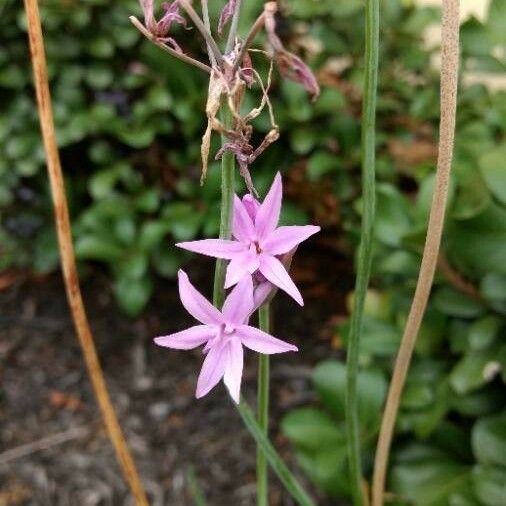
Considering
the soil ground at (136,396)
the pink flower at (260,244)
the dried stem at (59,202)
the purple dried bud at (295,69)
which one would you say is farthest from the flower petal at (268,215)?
the soil ground at (136,396)

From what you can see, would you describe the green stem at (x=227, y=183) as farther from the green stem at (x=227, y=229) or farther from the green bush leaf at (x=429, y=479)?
the green bush leaf at (x=429, y=479)

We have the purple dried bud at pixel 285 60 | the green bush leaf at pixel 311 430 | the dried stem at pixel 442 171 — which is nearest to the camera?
the purple dried bud at pixel 285 60

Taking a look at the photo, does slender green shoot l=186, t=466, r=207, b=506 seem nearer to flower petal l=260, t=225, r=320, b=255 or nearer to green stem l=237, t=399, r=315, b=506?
green stem l=237, t=399, r=315, b=506

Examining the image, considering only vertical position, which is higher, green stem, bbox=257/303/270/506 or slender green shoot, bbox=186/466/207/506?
green stem, bbox=257/303/270/506

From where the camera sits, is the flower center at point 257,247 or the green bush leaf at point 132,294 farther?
the green bush leaf at point 132,294

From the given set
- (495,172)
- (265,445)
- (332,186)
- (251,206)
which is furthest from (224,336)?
(332,186)

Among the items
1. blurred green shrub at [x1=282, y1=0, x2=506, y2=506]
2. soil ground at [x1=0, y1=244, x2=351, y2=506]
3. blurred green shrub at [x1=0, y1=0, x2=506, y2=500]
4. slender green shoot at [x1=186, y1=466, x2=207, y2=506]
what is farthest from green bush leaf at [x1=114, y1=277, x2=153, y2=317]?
blurred green shrub at [x1=282, y1=0, x2=506, y2=506]

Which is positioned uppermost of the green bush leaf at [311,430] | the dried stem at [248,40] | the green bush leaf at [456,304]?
the dried stem at [248,40]
